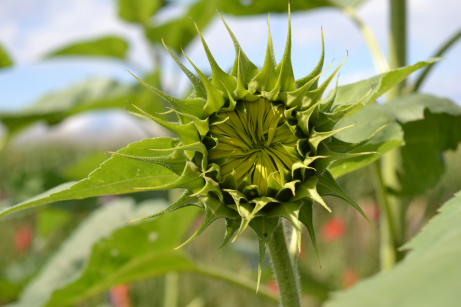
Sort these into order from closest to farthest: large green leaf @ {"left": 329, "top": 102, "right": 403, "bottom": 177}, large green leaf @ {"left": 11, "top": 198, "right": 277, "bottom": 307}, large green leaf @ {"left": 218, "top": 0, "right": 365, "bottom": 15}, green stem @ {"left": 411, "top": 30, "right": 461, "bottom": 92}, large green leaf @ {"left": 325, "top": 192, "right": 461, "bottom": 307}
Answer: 1. large green leaf @ {"left": 325, "top": 192, "right": 461, "bottom": 307}
2. large green leaf @ {"left": 329, "top": 102, "right": 403, "bottom": 177}
3. large green leaf @ {"left": 11, "top": 198, "right": 277, "bottom": 307}
4. green stem @ {"left": 411, "top": 30, "right": 461, "bottom": 92}
5. large green leaf @ {"left": 218, "top": 0, "right": 365, "bottom": 15}

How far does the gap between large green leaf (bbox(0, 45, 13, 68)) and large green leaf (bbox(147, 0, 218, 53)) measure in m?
0.58

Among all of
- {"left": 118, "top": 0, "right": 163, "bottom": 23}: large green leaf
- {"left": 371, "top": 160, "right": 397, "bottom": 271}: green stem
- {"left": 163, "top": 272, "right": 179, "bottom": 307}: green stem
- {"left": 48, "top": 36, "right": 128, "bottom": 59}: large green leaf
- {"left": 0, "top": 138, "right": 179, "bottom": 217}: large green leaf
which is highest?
{"left": 118, "top": 0, "right": 163, "bottom": 23}: large green leaf

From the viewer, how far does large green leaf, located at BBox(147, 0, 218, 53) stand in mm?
1811

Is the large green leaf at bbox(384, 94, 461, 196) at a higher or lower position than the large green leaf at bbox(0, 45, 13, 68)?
lower

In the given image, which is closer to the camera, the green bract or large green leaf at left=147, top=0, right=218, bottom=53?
the green bract

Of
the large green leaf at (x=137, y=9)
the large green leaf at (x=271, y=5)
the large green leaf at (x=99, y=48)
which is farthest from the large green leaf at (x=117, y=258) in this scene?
the large green leaf at (x=137, y=9)

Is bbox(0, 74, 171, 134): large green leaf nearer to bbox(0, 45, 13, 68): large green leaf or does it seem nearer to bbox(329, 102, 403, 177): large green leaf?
bbox(0, 45, 13, 68): large green leaf

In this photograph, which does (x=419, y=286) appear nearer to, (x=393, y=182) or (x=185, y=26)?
(x=393, y=182)

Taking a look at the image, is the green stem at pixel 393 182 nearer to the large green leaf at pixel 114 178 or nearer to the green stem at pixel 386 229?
the green stem at pixel 386 229

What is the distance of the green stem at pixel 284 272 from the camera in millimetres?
581

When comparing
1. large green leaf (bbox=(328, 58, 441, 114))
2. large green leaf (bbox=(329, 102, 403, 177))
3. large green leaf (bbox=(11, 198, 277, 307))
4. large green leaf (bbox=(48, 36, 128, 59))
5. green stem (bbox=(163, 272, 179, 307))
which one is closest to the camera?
large green leaf (bbox=(328, 58, 441, 114))

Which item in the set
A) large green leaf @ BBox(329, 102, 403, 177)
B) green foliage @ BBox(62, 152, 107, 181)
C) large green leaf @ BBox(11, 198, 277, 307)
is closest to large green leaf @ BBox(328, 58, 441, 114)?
large green leaf @ BBox(329, 102, 403, 177)

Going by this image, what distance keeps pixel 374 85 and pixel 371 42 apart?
2.21 ft

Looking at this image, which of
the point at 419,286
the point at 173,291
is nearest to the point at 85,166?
the point at 173,291
